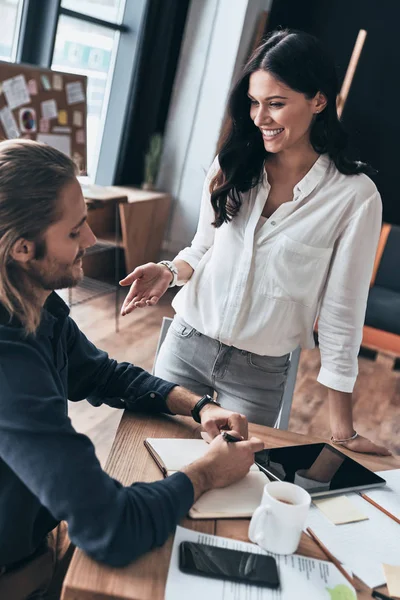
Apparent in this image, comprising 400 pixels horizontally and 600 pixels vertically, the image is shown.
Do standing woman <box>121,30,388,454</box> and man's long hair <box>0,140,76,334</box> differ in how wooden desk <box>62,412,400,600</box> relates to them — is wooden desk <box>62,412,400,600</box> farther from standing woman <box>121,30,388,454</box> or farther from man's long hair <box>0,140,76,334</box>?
man's long hair <box>0,140,76,334</box>

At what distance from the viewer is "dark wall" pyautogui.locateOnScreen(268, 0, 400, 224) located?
18.3ft

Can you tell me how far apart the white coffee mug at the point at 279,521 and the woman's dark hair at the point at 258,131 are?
79 centimetres

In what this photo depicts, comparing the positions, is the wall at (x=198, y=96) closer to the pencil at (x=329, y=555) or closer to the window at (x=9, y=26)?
the window at (x=9, y=26)

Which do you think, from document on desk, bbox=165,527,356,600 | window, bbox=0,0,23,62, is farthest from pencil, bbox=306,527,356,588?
window, bbox=0,0,23,62

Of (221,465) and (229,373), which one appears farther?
(229,373)

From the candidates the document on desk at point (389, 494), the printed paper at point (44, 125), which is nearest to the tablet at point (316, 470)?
the document on desk at point (389, 494)

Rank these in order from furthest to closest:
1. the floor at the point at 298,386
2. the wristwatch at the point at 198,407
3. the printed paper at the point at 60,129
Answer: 1. the printed paper at the point at 60,129
2. the floor at the point at 298,386
3. the wristwatch at the point at 198,407

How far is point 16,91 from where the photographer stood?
353 centimetres

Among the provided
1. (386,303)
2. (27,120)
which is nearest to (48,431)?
(27,120)

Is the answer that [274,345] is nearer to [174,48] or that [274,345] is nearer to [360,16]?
[174,48]

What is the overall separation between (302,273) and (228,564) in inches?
29.6

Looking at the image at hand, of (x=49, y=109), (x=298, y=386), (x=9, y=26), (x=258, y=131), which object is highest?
(x=9, y=26)

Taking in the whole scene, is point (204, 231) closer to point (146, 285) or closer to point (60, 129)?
point (146, 285)

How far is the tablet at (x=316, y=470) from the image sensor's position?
1.24 meters
